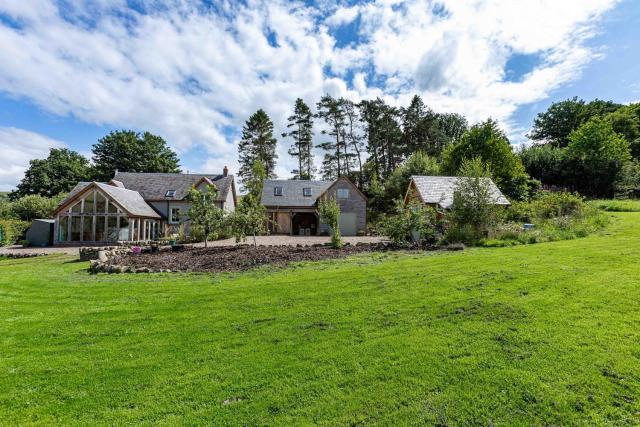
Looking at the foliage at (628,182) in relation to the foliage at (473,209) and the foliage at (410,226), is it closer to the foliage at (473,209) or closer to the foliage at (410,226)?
the foliage at (473,209)

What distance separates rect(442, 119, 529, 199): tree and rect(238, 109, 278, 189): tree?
2457 cm

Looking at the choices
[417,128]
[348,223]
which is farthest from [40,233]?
[417,128]

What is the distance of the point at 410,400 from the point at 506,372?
122cm

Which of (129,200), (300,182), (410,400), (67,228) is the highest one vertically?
(300,182)

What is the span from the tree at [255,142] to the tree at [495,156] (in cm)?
2457

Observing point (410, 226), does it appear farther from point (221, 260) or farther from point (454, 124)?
point (454, 124)

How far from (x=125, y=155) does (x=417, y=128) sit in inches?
1690

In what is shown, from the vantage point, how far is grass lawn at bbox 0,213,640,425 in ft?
10.8

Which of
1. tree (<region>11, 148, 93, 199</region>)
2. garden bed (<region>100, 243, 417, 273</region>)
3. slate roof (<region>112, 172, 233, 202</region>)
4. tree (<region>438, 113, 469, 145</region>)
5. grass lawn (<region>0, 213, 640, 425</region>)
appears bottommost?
grass lawn (<region>0, 213, 640, 425</region>)

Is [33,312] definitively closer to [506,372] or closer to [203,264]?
[203,264]

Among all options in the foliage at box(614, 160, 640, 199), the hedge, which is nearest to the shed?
the hedge

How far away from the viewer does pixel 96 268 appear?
36.7ft

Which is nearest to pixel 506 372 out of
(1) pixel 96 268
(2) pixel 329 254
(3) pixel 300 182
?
(2) pixel 329 254

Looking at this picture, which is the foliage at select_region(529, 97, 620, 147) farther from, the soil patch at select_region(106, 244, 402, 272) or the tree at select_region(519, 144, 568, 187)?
the soil patch at select_region(106, 244, 402, 272)
